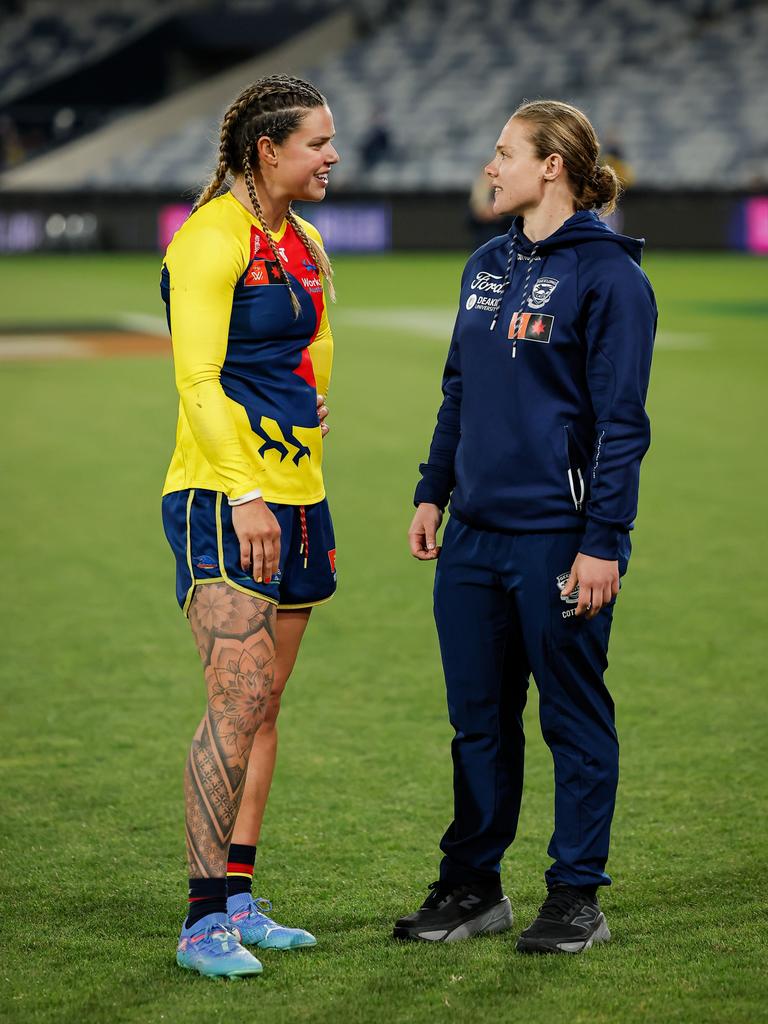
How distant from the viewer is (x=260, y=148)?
3.48 metres

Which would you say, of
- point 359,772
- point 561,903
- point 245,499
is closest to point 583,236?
point 245,499

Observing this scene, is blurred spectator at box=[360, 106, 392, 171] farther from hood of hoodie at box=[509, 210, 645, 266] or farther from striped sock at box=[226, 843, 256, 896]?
striped sock at box=[226, 843, 256, 896]

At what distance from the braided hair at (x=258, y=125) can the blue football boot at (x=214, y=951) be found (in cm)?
141

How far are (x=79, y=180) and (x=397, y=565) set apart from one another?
3606cm

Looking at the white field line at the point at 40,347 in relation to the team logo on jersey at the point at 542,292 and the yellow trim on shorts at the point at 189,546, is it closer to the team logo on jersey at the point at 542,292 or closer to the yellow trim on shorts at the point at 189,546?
the yellow trim on shorts at the point at 189,546

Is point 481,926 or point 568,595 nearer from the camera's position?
point 568,595

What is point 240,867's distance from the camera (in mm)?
3764

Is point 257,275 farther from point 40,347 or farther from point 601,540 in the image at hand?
point 40,347

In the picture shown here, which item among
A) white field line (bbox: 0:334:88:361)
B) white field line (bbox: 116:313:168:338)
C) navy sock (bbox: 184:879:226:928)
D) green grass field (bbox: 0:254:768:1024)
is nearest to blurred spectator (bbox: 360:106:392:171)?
white field line (bbox: 116:313:168:338)

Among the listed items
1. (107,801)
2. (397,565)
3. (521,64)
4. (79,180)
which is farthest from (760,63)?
(107,801)

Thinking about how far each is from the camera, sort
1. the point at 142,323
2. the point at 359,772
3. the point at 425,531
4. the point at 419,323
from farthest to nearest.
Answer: the point at 142,323 → the point at 419,323 → the point at 359,772 → the point at 425,531

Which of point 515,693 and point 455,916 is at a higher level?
point 515,693

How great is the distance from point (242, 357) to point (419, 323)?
55.0 feet

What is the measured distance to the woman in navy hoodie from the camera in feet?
11.3
